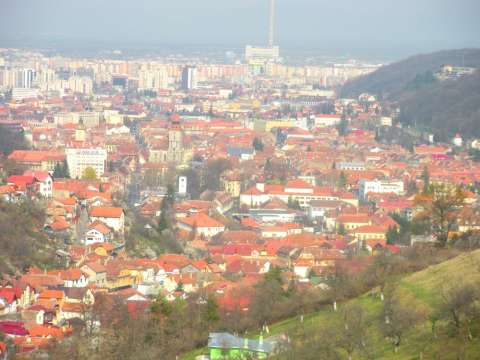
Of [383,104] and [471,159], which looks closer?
[471,159]

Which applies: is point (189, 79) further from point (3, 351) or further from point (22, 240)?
point (3, 351)

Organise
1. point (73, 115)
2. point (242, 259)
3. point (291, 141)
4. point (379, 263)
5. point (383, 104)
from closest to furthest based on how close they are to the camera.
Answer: point (379, 263) < point (242, 259) < point (291, 141) < point (73, 115) < point (383, 104)

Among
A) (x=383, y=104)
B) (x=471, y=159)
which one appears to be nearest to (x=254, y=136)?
(x=471, y=159)

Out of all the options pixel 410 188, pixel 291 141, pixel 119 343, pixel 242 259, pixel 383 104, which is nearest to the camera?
pixel 119 343

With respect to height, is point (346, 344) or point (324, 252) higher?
point (346, 344)

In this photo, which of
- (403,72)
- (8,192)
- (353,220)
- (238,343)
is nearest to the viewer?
(238,343)

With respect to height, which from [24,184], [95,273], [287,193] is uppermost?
[24,184]

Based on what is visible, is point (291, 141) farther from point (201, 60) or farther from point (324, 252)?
point (201, 60)

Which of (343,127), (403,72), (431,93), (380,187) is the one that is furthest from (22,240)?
(403,72)
